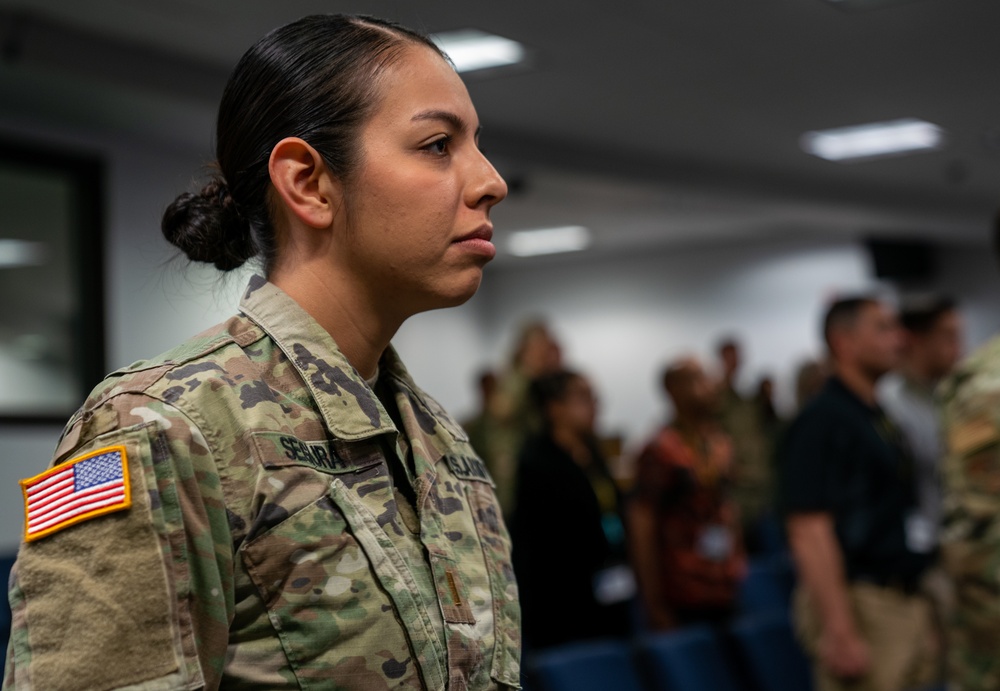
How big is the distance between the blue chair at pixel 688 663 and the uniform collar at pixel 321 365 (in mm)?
2094

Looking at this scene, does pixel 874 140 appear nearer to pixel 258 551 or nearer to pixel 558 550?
pixel 558 550

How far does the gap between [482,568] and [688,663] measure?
2.08 meters

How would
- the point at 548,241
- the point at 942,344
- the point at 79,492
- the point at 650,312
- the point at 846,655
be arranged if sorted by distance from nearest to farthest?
the point at 79,492 → the point at 846,655 → the point at 942,344 → the point at 548,241 → the point at 650,312

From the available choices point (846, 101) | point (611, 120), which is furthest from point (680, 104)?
point (846, 101)

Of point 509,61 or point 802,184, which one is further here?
point 802,184

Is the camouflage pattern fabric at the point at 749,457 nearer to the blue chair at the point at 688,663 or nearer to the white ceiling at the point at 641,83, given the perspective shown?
the white ceiling at the point at 641,83

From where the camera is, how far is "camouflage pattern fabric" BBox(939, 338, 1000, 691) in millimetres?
2240

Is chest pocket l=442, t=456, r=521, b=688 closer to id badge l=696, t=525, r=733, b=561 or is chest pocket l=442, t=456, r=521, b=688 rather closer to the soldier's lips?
the soldier's lips

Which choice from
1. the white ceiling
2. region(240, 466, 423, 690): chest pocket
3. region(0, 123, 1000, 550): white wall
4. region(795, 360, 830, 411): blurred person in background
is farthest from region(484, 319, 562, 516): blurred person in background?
region(240, 466, 423, 690): chest pocket

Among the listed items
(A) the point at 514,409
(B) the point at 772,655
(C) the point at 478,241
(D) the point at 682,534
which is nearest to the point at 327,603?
(C) the point at 478,241

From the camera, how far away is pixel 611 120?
630 cm

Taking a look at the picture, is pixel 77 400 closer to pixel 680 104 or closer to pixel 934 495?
pixel 680 104

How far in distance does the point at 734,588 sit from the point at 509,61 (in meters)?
2.57

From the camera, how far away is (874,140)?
23.2 feet
